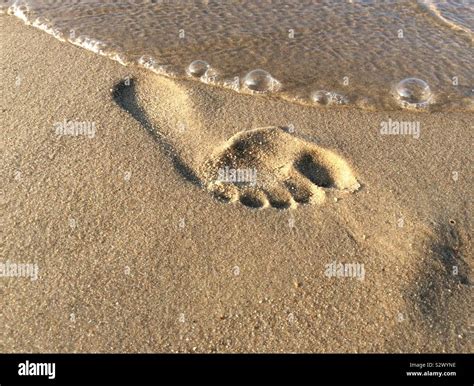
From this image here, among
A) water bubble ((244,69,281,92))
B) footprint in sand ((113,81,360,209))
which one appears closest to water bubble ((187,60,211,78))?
water bubble ((244,69,281,92))

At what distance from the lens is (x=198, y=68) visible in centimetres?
416

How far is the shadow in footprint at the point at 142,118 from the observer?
2.98 metres

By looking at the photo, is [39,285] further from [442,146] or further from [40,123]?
[442,146]

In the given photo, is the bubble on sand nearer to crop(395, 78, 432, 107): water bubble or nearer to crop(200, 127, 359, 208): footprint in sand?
crop(395, 78, 432, 107): water bubble

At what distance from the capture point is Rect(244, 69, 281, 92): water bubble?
389 centimetres

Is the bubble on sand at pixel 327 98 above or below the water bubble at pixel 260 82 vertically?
below

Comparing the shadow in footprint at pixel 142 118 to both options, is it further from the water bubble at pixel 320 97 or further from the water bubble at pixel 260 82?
the water bubble at pixel 320 97

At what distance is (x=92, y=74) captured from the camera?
385 centimetres

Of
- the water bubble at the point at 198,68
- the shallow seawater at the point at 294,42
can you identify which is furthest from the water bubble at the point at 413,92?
the water bubble at the point at 198,68

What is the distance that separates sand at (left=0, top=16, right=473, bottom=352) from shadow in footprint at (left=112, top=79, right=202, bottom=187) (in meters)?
0.01

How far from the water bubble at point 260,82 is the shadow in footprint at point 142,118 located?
3.13 ft
